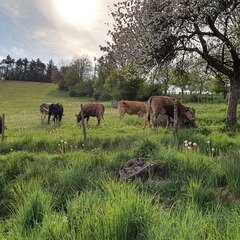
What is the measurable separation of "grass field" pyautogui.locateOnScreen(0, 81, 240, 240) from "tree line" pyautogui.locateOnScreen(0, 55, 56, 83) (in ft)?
387

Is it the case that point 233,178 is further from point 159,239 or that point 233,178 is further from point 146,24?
point 146,24

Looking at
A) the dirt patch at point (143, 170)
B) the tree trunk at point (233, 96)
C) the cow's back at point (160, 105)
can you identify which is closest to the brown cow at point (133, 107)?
the cow's back at point (160, 105)

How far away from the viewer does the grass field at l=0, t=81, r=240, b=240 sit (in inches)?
199

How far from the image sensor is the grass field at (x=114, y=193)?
199 inches

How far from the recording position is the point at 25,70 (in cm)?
13512

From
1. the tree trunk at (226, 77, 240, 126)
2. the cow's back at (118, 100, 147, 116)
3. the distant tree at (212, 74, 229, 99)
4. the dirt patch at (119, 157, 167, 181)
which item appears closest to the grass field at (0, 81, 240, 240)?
the dirt patch at (119, 157, 167, 181)

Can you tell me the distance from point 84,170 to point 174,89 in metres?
70.0

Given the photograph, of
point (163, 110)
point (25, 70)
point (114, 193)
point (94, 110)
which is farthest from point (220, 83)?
point (25, 70)

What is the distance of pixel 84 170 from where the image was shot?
10445 mm

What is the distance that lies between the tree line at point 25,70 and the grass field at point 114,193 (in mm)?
117971

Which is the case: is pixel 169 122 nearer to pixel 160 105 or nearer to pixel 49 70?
pixel 160 105

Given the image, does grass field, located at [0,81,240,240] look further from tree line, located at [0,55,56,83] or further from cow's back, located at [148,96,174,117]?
tree line, located at [0,55,56,83]

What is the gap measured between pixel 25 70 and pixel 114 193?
133887mm

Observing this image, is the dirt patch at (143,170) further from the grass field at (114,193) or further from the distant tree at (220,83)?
the distant tree at (220,83)
